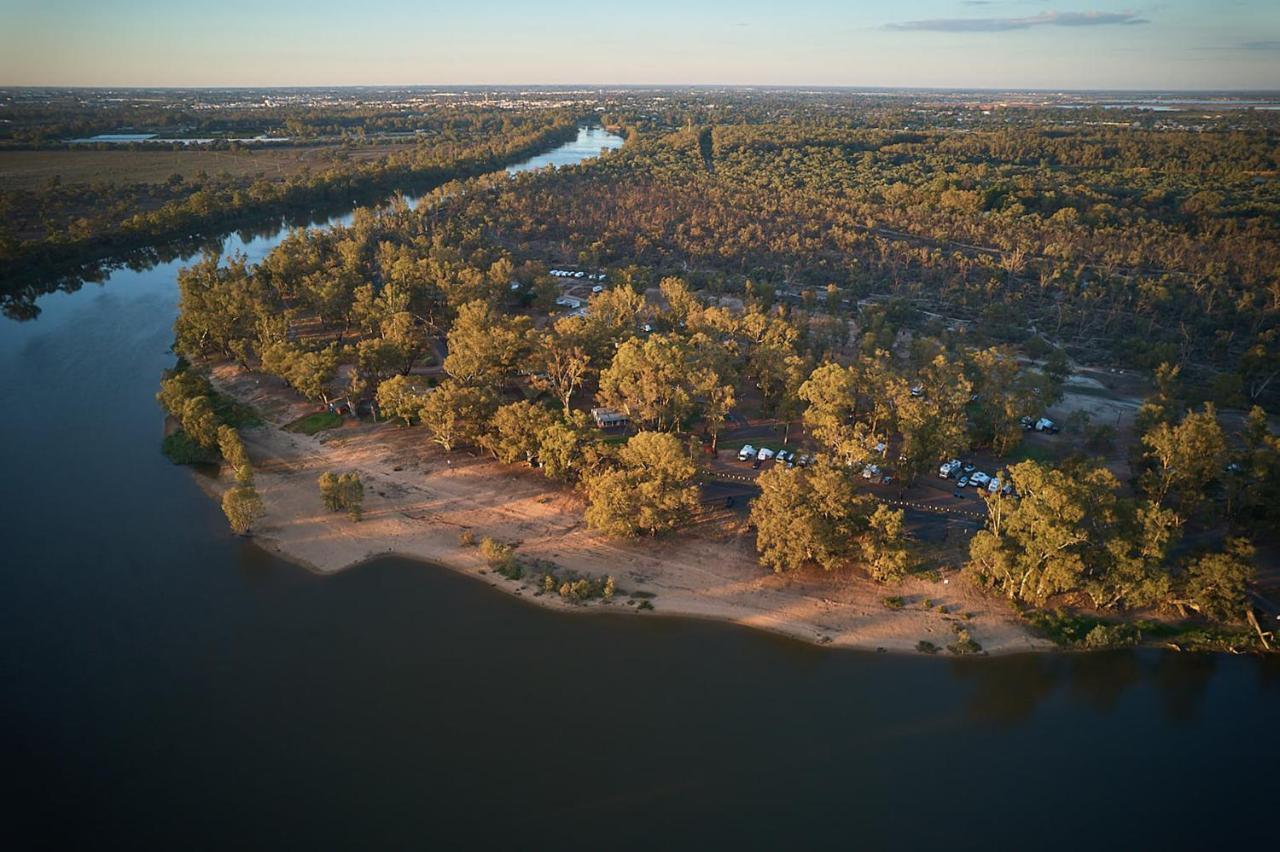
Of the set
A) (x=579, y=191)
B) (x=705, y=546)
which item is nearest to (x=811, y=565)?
(x=705, y=546)

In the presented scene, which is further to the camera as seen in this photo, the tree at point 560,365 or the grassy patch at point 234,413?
the tree at point 560,365

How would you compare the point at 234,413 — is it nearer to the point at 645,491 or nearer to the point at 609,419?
the point at 609,419

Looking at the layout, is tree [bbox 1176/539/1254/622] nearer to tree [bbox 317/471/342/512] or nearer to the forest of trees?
the forest of trees

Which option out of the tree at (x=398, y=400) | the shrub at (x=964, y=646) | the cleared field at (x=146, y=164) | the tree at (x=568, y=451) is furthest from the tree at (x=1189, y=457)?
the cleared field at (x=146, y=164)

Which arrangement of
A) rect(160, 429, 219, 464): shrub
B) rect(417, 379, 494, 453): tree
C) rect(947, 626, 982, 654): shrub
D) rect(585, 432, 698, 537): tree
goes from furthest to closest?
rect(160, 429, 219, 464): shrub → rect(417, 379, 494, 453): tree → rect(585, 432, 698, 537): tree → rect(947, 626, 982, 654): shrub

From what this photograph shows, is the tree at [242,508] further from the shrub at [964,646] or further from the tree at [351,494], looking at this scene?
the shrub at [964,646]

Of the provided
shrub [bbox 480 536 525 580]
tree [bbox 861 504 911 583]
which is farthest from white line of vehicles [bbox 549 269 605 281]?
tree [bbox 861 504 911 583]

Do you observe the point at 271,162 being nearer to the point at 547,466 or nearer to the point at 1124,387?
the point at 547,466
